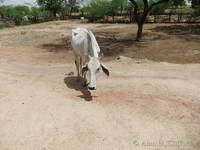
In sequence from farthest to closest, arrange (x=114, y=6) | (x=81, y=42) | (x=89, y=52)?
1. (x=114, y=6)
2. (x=81, y=42)
3. (x=89, y=52)

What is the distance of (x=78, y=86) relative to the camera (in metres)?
6.92

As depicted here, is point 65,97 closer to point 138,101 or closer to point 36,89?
point 36,89

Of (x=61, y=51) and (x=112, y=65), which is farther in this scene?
(x=61, y=51)

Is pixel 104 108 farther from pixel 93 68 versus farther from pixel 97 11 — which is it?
pixel 97 11

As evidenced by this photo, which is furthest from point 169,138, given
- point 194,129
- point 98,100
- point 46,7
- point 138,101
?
point 46,7

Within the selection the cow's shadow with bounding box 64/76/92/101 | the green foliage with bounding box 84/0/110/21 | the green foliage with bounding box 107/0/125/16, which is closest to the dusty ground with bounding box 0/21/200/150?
the cow's shadow with bounding box 64/76/92/101

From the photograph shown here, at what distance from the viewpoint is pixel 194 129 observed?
458 centimetres

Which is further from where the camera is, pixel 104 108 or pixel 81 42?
pixel 81 42

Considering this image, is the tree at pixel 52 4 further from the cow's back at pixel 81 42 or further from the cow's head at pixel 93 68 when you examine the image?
the cow's head at pixel 93 68

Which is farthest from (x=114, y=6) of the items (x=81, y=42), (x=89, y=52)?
(x=89, y=52)

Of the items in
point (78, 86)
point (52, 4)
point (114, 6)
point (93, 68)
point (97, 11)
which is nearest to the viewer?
point (93, 68)

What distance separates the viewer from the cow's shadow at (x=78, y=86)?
20.0 feet

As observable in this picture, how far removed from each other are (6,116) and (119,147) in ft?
7.96

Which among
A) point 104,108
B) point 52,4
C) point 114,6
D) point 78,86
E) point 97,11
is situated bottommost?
point 104,108
